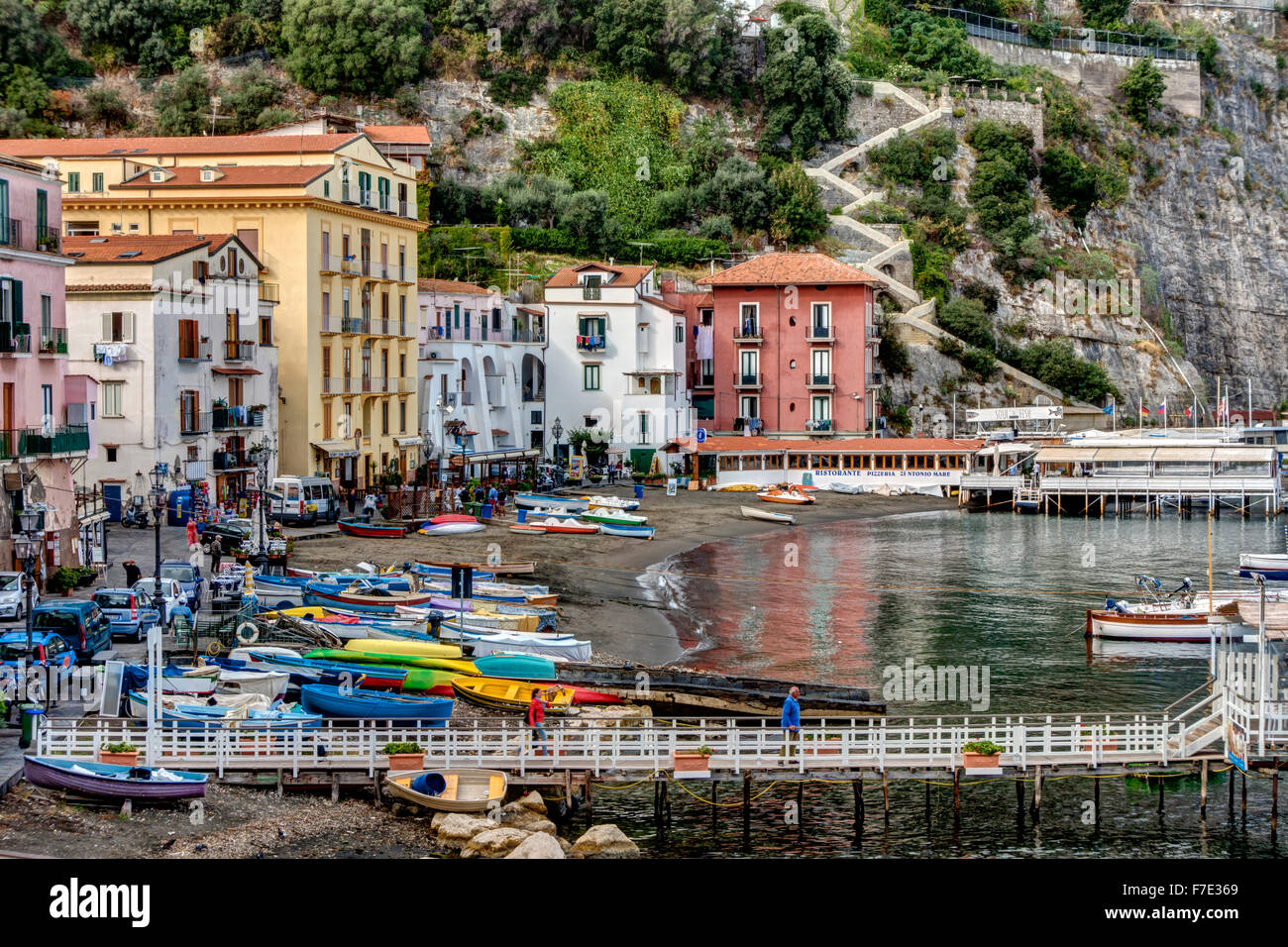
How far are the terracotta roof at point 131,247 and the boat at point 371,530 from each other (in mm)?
12573

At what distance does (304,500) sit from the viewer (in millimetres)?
64000

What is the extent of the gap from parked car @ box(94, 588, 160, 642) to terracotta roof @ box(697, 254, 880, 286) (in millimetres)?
65597

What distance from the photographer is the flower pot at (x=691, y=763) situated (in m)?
27.3

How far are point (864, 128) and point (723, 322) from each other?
118 feet

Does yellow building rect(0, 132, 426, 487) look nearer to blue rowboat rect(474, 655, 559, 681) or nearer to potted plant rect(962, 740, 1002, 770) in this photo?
blue rowboat rect(474, 655, 559, 681)

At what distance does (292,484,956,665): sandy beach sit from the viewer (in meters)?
47.2

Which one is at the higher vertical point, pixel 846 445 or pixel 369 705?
pixel 846 445

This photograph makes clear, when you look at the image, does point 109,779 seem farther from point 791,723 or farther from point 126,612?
point 126,612

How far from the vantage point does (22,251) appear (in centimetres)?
4262

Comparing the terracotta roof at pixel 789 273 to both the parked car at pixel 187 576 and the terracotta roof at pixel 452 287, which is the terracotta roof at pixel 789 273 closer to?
the terracotta roof at pixel 452 287

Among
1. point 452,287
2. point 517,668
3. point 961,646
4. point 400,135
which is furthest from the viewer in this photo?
point 400,135

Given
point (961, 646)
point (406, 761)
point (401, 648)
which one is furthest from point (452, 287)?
point (406, 761)

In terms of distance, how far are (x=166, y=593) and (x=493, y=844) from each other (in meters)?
18.8
